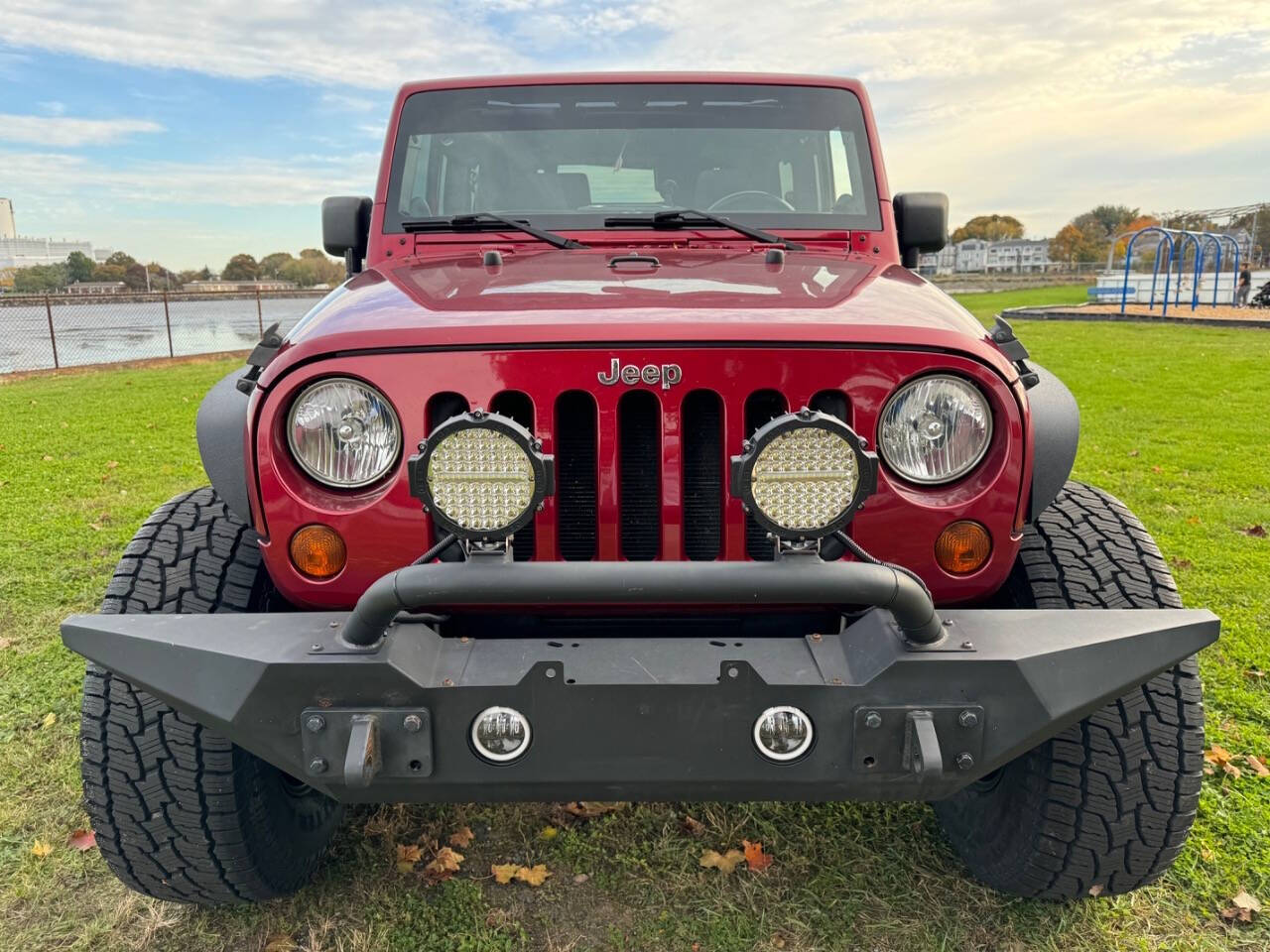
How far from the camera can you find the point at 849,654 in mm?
1744

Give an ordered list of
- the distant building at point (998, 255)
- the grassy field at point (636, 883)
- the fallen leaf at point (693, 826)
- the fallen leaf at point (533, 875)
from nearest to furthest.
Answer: the grassy field at point (636, 883)
the fallen leaf at point (533, 875)
the fallen leaf at point (693, 826)
the distant building at point (998, 255)

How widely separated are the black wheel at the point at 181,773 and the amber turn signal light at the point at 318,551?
1.27 feet

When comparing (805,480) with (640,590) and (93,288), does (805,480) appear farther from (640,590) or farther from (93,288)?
(93,288)

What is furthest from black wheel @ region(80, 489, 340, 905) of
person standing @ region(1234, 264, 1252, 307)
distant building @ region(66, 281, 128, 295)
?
person standing @ region(1234, 264, 1252, 307)

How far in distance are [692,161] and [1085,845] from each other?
238 centimetres

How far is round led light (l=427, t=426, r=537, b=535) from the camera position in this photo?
5.33 ft

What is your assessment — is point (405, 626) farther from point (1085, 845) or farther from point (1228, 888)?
point (1228, 888)

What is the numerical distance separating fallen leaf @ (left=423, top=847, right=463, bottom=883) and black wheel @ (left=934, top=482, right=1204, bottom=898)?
1406mm

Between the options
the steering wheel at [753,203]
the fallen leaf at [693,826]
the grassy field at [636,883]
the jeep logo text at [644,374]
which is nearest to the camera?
the jeep logo text at [644,374]

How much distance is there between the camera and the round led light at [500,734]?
1691mm

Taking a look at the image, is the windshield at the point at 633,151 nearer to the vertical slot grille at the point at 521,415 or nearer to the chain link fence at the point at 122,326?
the vertical slot grille at the point at 521,415

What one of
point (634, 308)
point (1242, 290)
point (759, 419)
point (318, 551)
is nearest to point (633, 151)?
point (634, 308)

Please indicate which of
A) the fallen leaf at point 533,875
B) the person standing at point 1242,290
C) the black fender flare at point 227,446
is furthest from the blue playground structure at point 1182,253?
the black fender flare at point 227,446

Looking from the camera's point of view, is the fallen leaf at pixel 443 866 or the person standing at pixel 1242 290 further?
the person standing at pixel 1242 290
